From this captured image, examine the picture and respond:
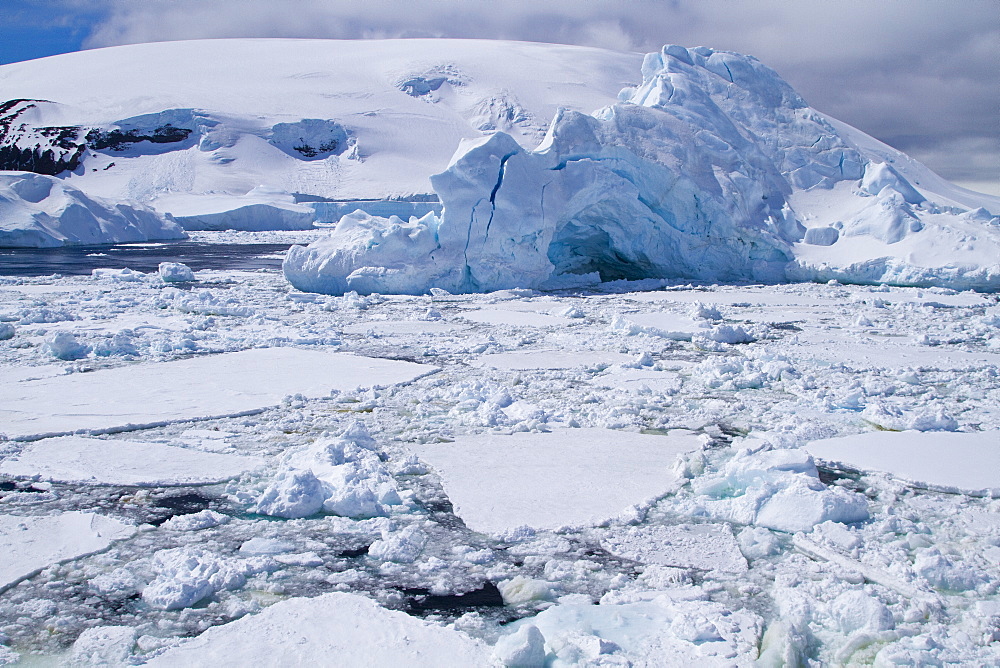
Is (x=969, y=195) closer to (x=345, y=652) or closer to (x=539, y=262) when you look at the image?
(x=539, y=262)

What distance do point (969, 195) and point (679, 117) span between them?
14621 millimetres

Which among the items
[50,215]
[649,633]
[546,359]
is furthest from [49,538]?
[50,215]

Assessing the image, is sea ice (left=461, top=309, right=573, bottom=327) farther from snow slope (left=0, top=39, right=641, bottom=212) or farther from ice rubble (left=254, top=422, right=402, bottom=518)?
snow slope (left=0, top=39, right=641, bottom=212)

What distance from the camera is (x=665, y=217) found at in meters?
11.8

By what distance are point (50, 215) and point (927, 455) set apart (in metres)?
21.8

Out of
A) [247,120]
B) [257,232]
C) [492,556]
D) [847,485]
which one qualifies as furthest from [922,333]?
[247,120]

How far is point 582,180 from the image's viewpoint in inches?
426

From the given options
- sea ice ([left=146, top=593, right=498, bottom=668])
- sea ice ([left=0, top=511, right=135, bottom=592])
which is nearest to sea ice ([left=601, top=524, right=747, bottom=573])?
sea ice ([left=146, top=593, right=498, bottom=668])

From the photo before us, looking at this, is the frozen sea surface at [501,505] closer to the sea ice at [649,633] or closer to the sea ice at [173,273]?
the sea ice at [649,633]

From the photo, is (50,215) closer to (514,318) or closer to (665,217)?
(665,217)

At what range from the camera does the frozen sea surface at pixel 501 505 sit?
217cm

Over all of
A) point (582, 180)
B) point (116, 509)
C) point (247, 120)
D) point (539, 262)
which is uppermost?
point (247, 120)

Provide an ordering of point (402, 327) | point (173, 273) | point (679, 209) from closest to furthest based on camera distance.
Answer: point (402, 327), point (679, 209), point (173, 273)

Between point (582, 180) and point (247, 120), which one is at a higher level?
point (247, 120)
